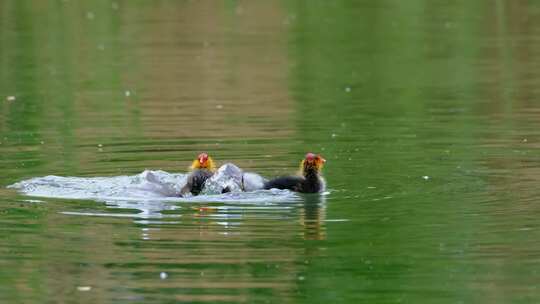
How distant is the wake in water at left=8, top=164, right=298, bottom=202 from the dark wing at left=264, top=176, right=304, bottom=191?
0.20 feet

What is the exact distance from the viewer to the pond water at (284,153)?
9.53m

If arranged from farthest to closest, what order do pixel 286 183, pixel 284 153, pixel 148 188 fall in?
pixel 284 153, pixel 286 183, pixel 148 188

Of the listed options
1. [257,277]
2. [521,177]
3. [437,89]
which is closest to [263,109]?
[437,89]

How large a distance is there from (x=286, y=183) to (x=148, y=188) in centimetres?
→ 117

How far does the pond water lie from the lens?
953 centimetres

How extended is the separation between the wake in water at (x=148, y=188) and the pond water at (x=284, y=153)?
0.12m

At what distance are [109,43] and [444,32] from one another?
244 inches

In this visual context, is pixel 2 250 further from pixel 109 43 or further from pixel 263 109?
pixel 109 43

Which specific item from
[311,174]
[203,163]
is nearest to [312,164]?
[311,174]

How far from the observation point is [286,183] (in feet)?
41.9

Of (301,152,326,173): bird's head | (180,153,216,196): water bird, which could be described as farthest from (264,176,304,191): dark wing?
(180,153,216,196): water bird

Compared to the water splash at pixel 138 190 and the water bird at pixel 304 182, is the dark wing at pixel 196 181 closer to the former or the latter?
the water splash at pixel 138 190

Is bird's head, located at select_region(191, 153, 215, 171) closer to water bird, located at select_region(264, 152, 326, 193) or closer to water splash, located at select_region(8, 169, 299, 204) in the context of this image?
water splash, located at select_region(8, 169, 299, 204)

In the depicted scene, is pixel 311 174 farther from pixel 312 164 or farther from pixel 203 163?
pixel 203 163
